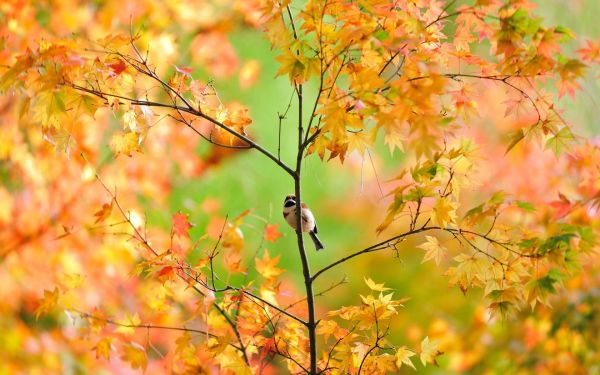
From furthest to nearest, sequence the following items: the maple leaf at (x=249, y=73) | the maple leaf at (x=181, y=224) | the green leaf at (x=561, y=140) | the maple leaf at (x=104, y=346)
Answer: the maple leaf at (x=249, y=73) < the maple leaf at (x=104, y=346) < the maple leaf at (x=181, y=224) < the green leaf at (x=561, y=140)

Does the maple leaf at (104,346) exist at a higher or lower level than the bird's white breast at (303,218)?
lower

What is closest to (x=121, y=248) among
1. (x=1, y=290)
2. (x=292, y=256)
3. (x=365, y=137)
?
(x=1, y=290)

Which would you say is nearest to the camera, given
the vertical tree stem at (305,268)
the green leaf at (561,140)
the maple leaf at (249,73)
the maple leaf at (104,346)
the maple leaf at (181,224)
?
the vertical tree stem at (305,268)

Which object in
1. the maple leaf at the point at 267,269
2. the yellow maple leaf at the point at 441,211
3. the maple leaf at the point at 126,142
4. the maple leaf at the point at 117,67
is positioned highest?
the maple leaf at the point at 117,67

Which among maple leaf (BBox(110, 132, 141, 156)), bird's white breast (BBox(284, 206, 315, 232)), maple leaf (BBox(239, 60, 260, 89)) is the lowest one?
bird's white breast (BBox(284, 206, 315, 232))

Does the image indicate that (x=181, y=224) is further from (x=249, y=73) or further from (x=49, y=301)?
(x=249, y=73)

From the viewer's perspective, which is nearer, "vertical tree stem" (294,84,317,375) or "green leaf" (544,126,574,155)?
"vertical tree stem" (294,84,317,375)

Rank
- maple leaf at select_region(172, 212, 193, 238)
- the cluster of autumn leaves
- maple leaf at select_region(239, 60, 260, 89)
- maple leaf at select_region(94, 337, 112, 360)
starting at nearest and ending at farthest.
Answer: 1. the cluster of autumn leaves
2. maple leaf at select_region(172, 212, 193, 238)
3. maple leaf at select_region(94, 337, 112, 360)
4. maple leaf at select_region(239, 60, 260, 89)

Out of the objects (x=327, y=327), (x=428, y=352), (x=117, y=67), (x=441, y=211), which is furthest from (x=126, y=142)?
(x=428, y=352)

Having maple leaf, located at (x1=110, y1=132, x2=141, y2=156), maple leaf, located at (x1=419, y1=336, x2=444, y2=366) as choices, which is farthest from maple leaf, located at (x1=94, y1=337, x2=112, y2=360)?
maple leaf, located at (x1=419, y1=336, x2=444, y2=366)

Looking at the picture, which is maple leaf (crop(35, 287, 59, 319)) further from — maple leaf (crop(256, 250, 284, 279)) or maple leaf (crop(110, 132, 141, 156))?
maple leaf (crop(256, 250, 284, 279))

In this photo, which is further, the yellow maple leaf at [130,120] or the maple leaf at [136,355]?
the maple leaf at [136,355]

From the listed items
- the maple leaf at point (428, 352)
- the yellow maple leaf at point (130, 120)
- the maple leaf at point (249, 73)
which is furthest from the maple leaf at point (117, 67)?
the maple leaf at point (249, 73)

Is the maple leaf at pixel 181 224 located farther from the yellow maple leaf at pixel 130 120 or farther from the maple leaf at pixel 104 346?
the maple leaf at pixel 104 346
